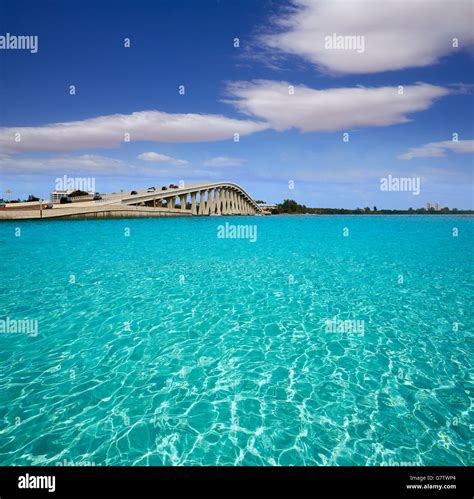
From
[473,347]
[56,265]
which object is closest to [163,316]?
[473,347]

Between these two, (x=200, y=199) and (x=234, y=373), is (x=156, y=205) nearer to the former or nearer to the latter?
(x=200, y=199)

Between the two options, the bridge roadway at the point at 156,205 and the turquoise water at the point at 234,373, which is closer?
the turquoise water at the point at 234,373

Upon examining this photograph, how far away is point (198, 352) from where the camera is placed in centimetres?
899

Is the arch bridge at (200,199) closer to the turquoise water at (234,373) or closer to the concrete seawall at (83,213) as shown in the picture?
the concrete seawall at (83,213)

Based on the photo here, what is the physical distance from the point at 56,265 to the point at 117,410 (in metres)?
16.8

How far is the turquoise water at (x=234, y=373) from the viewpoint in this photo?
5.55 m

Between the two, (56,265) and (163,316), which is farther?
(56,265)

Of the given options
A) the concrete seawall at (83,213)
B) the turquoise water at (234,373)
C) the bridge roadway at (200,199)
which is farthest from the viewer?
the bridge roadway at (200,199)

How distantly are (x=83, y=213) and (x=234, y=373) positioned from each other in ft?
195

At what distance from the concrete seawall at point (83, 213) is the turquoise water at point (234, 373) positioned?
1660 inches

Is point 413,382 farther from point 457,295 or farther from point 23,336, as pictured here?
point 23,336

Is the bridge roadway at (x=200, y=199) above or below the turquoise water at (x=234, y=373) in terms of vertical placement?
above

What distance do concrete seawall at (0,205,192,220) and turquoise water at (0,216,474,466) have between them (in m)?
42.2

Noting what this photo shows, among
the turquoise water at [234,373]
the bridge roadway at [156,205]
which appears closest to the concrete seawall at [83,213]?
the bridge roadway at [156,205]
